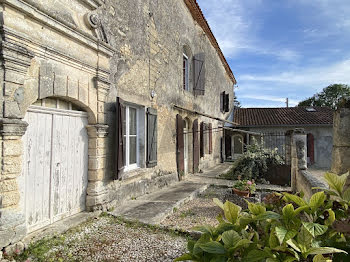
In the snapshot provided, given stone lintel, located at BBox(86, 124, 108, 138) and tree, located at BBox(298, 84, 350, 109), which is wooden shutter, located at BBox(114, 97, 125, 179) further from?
tree, located at BBox(298, 84, 350, 109)

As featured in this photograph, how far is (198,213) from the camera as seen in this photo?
4.46 m

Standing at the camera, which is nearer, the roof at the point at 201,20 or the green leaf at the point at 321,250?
the green leaf at the point at 321,250

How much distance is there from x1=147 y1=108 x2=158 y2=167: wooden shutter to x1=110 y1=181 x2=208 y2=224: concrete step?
0.81 metres

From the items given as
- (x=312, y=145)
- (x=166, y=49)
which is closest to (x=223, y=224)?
(x=166, y=49)

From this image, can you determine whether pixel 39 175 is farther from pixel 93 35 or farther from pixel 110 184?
pixel 93 35

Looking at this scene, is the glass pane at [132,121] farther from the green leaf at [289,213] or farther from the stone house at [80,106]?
the green leaf at [289,213]

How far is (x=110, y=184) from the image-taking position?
4203 millimetres

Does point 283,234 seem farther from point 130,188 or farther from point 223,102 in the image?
point 223,102

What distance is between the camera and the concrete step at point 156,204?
3.84 m

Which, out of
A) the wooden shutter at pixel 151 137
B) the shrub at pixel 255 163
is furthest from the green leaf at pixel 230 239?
the shrub at pixel 255 163

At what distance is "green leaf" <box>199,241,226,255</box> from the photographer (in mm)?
1052

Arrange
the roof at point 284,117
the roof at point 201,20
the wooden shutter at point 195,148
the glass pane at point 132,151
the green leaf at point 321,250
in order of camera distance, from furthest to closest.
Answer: the roof at point 284,117
the wooden shutter at point 195,148
the roof at point 201,20
the glass pane at point 132,151
the green leaf at point 321,250

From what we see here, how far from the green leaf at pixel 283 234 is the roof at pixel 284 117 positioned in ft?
46.9

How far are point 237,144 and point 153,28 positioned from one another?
37.8 ft
